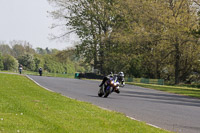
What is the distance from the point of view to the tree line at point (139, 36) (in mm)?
55844

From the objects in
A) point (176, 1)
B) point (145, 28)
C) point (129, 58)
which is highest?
point (176, 1)

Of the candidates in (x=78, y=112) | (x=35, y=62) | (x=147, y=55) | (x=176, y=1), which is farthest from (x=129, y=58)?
(x=35, y=62)

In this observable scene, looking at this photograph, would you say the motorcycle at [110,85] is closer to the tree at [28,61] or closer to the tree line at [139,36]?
the tree line at [139,36]

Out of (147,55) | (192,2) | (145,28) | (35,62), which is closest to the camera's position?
(192,2)

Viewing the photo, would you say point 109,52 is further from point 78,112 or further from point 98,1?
point 78,112

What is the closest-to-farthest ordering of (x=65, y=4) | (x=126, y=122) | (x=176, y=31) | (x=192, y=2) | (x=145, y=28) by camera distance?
(x=126, y=122) → (x=176, y=31) → (x=192, y=2) → (x=145, y=28) → (x=65, y=4)

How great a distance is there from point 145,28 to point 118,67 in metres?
10.8

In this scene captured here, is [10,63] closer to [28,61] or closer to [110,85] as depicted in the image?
[28,61]

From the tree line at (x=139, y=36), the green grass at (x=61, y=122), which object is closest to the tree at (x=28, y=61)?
the tree line at (x=139, y=36)

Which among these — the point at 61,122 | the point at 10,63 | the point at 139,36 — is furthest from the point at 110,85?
the point at 10,63

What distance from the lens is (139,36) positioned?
5644 cm

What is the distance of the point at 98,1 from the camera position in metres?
69.1

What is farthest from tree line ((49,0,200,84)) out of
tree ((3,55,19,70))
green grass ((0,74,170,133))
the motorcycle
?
tree ((3,55,19,70))

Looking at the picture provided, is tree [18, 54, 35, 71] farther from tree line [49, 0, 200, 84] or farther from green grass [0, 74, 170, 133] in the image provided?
green grass [0, 74, 170, 133]
